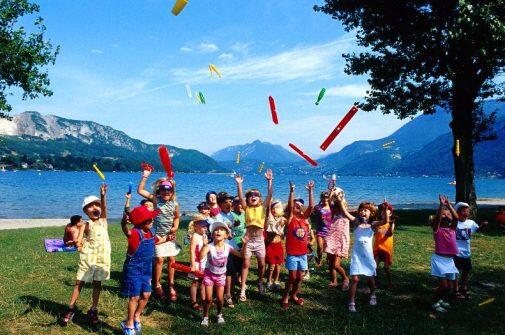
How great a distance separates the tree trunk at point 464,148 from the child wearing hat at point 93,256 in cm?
2085

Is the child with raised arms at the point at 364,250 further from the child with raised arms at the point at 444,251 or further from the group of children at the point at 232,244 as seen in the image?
the child with raised arms at the point at 444,251

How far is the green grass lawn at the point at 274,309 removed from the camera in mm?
7883

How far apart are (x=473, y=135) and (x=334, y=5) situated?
12.0 metres

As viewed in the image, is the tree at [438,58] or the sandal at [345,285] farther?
the tree at [438,58]

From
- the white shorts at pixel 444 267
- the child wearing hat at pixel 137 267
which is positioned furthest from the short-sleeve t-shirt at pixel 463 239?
the child wearing hat at pixel 137 267

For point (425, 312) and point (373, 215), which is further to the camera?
point (373, 215)

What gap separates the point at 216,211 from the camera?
10078mm

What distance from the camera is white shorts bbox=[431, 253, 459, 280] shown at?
8.98 m

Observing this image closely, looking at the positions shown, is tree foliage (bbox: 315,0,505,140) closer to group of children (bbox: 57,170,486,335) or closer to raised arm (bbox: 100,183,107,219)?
group of children (bbox: 57,170,486,335)

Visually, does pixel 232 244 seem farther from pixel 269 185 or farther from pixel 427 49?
pixel 427 49

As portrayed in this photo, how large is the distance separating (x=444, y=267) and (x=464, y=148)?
1661cm

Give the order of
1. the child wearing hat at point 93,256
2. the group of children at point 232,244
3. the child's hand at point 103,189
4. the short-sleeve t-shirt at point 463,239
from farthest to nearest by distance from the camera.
→ the short-sleeve t-shirt at point 463,239 < the child wearing hat at point 93,256 < the group of children at point 232,244 < the child's hand at point 103,189

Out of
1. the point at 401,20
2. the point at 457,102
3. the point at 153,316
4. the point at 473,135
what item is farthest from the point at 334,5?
the point at 153,316

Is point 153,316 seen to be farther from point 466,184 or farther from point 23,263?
point 466,184
